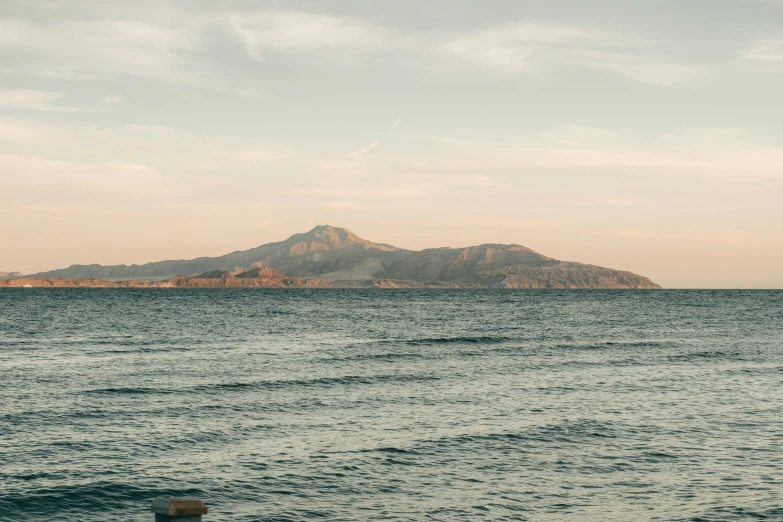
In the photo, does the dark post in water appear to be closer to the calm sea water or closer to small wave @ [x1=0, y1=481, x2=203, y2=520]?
the calm sea water

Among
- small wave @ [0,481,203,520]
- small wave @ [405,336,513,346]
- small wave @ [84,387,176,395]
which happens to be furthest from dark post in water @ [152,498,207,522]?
small wave @ [405,336,513,346]

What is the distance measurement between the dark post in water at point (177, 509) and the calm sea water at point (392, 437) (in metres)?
8.73

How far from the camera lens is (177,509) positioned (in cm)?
927

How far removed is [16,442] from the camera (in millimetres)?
24328

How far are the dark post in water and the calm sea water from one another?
873cm

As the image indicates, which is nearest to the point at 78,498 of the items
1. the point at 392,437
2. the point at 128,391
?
the point at 392,437

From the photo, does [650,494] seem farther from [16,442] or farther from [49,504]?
[16,442]

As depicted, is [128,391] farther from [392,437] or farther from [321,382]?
[392,437]

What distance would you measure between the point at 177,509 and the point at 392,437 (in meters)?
17.0

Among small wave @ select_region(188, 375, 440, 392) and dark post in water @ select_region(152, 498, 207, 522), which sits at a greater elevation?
dark post in water @ select_region(152, 498, 207, 522)

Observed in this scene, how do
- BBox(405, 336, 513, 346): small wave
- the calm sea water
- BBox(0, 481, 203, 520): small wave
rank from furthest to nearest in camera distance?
BBox(405, 336, 513, 346): small wave < the calm sea water < BBox(0, 481, 203, 520): small wave

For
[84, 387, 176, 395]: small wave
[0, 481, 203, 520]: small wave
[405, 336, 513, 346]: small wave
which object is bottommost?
[405, 336, 513, 346]: small wave

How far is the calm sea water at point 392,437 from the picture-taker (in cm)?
1888

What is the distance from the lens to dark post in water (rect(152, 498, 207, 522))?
30.3ft
